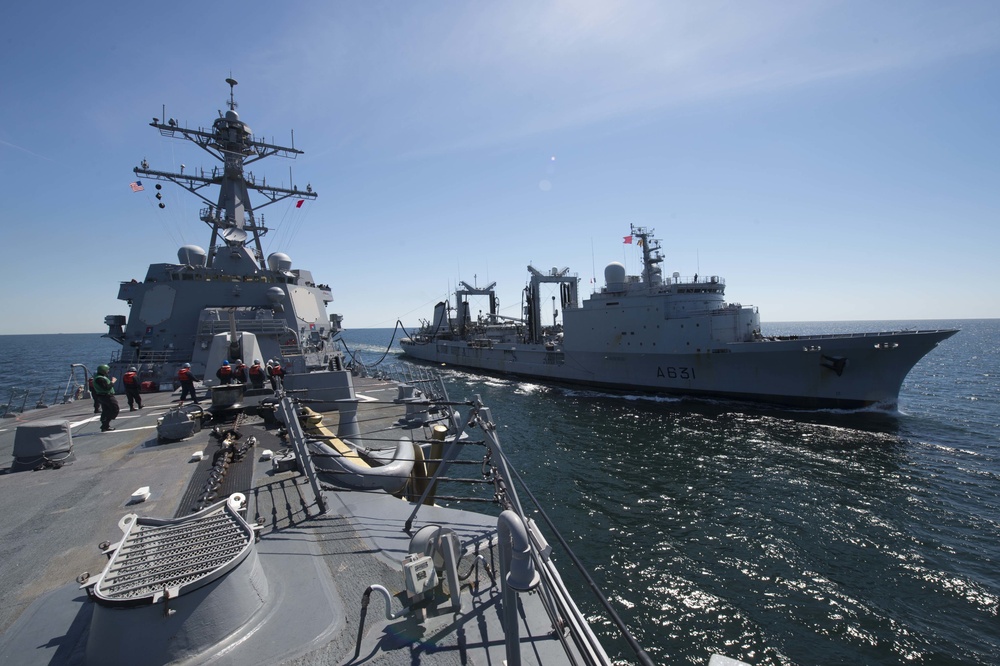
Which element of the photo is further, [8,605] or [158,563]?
[8,605]

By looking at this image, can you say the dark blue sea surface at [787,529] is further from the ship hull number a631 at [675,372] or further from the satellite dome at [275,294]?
the satellite dome at [275,294]

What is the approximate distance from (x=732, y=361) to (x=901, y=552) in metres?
16.7

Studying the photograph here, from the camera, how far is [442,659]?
3.09m

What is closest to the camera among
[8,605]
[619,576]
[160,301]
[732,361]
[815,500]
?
[8,605]

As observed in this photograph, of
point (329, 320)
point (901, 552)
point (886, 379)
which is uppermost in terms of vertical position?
point (329, 320)

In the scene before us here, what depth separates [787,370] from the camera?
2344 cm

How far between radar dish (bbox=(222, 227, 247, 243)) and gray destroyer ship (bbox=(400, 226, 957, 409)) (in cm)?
2151

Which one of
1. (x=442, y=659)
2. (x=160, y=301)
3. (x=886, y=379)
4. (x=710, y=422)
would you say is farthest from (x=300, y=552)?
(x=886, y=379)

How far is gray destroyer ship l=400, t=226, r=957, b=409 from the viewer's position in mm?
21969

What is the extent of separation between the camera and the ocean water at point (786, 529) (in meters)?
6.98

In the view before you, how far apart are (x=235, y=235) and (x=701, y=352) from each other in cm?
2625

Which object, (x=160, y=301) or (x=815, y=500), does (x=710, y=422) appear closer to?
(x=815, y=500)

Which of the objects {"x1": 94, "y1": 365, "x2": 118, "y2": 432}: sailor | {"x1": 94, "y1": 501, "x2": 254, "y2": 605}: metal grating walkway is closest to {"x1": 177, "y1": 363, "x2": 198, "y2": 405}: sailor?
{"x1": 94, "y1": 365, "x2": 118, "y2": 432}: sailor

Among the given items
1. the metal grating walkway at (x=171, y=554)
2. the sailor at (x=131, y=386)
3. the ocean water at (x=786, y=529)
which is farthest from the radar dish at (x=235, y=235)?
the metal grating walkway at (x=171, y=554)
